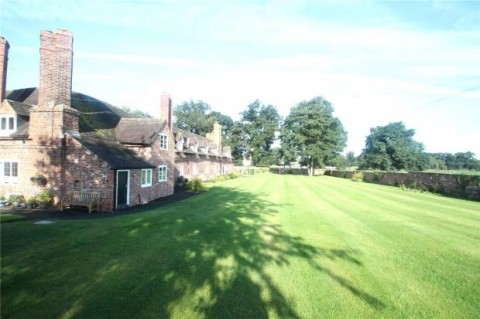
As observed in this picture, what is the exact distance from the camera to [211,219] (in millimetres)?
13727

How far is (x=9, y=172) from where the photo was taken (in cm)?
1831

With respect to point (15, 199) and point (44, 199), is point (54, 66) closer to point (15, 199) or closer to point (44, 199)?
point (44, 199)

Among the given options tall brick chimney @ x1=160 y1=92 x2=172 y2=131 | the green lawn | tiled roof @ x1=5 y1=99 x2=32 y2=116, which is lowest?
the green lawn

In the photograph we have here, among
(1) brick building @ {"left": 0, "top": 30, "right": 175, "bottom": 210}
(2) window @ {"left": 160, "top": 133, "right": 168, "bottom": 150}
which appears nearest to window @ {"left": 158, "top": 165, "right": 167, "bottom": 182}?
(2) window @ {"left": 160, "top": 133, "right": 168, "bottom": 150}

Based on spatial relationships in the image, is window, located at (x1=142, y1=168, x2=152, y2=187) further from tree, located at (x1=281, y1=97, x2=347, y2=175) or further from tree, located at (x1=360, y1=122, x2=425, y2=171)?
tree, located at (x1=360, y1=122, x2=425, y2=171)

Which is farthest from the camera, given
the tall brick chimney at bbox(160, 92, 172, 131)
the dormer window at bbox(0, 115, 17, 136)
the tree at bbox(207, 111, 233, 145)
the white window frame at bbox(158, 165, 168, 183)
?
the tree at bbox(207, 111, 233, 145)

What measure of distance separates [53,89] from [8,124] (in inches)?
203

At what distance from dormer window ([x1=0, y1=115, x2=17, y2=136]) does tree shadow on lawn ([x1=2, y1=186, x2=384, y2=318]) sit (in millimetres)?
12657

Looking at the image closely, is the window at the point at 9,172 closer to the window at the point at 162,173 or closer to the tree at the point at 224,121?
the window at the point at 162,173

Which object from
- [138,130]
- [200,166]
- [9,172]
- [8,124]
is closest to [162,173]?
[138,130]

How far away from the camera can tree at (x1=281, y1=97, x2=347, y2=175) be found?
70.6 meters

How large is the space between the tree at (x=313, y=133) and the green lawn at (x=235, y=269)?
58.2 metres

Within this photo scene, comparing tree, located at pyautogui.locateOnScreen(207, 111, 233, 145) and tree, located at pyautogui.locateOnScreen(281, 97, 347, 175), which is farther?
tree, located at pyautogui.locateOnScreen(207, 111, 233, 145)

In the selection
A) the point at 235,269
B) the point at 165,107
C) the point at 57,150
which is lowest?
the point at 235,269
